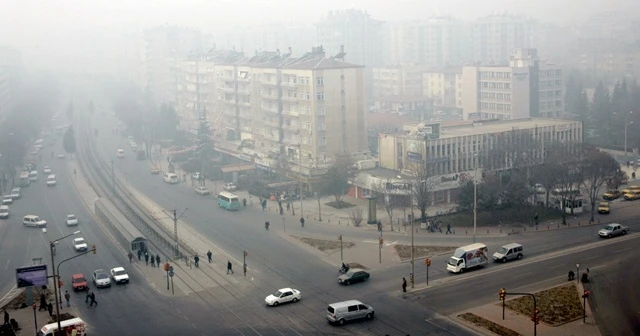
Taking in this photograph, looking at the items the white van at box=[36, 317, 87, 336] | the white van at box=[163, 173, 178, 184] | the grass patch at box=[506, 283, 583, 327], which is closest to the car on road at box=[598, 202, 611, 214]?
the grass patch at box=[506, 283, 583, 327]

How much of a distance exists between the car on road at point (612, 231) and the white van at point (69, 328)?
69.7 feet

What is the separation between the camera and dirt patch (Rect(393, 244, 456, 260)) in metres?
30.7

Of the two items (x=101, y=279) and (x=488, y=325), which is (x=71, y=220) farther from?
(x=488, y=325)

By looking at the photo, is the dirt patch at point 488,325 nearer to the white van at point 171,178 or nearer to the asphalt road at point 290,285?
the asphalt road at point 290,285

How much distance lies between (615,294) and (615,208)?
14505 mm

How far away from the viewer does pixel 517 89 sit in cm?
7025

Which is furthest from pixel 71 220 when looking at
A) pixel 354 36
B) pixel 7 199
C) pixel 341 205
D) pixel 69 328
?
pixel 354 36

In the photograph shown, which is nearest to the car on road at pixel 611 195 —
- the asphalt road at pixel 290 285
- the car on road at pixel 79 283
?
the asphalt road at pixel 290 285

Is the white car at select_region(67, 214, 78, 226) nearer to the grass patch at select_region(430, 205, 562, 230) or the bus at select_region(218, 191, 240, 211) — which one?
the bus at select_region(218, 191, 240, 211)

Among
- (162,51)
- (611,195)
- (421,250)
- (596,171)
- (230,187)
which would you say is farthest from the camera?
(162,51)

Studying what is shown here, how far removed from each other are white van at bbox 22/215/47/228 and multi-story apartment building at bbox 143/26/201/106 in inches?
2410

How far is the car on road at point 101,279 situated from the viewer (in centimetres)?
2811

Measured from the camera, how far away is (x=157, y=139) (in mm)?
72125

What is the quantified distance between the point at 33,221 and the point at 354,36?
88702 millimetres
